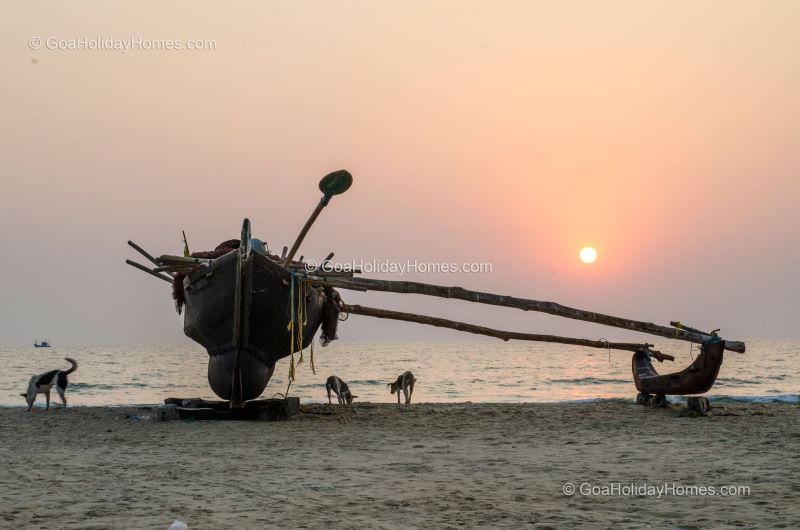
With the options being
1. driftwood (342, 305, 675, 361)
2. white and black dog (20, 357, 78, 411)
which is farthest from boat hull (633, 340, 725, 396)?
white and black dog (20, 357, 78, 411)

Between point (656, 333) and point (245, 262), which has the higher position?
point (245, 262)

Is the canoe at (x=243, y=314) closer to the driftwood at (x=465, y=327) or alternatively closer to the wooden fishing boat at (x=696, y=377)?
the driftwood at (x=465, y=327)

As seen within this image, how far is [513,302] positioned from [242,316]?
4.51 metres

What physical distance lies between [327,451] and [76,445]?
10.4 feet

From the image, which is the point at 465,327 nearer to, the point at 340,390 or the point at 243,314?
the point at 340,390

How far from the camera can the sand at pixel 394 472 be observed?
5.30 meters

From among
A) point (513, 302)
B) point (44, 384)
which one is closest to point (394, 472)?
point (513, 302)

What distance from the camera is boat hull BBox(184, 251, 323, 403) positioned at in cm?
1223

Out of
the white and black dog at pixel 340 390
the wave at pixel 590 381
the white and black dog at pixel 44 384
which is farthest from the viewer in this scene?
the wave at pixel 590 381

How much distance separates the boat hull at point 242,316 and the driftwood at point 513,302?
0.90 m

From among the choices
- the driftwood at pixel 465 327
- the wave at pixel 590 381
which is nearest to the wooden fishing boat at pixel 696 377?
the driftwood at pixel 465 327

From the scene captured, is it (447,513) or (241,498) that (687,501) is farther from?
(241,498)

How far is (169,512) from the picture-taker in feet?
17.7

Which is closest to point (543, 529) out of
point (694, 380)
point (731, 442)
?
point (731, 442)
